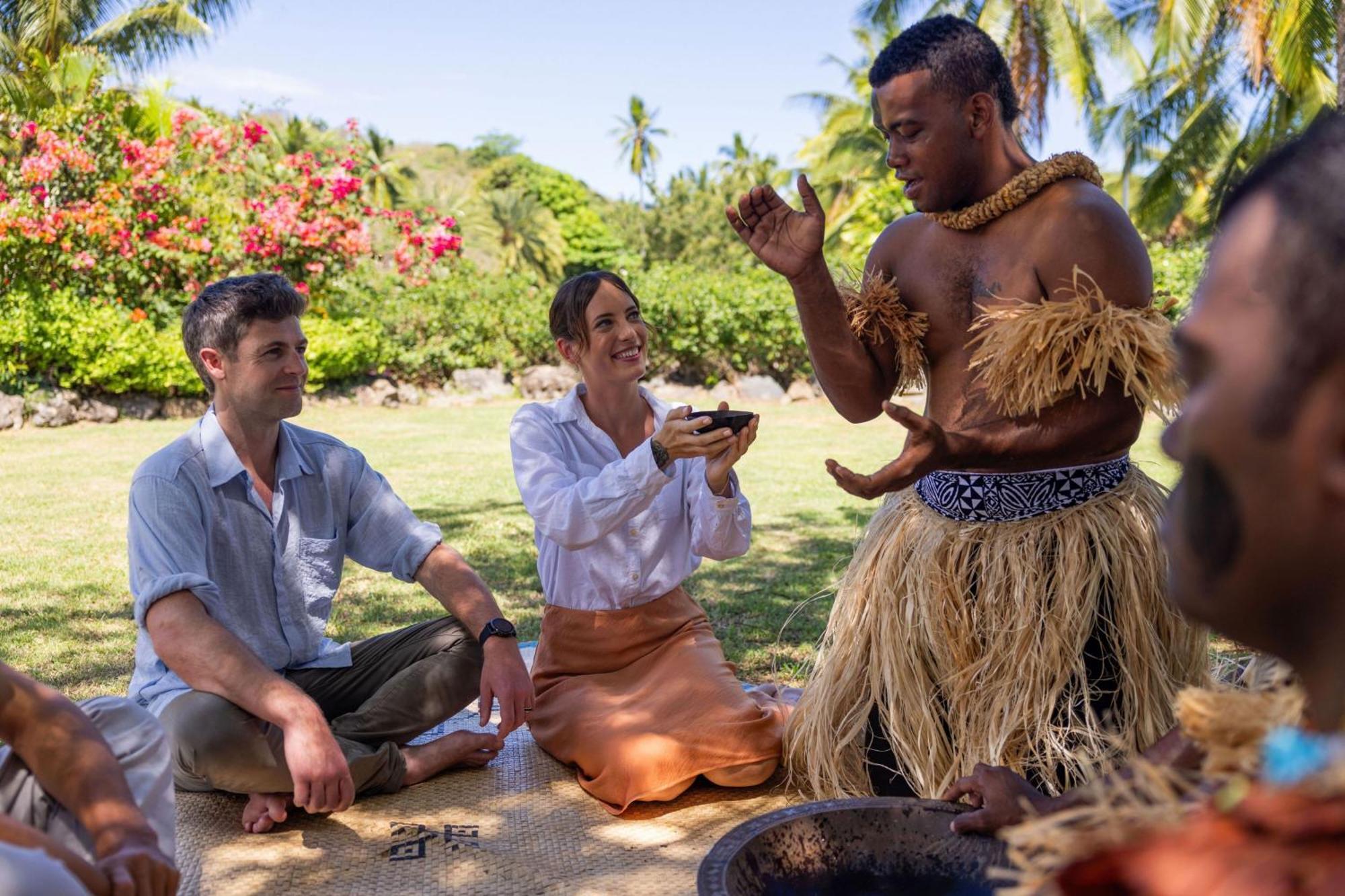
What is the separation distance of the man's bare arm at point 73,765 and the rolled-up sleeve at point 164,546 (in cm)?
94

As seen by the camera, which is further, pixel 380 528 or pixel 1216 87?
pixel 1216 87

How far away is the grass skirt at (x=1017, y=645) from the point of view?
8.81 ft

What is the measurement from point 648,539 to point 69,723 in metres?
1.84

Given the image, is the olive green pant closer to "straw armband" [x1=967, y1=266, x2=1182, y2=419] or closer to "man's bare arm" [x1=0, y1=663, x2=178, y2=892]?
"man's bare arm" [x1=0, y1=663, x2=178, y2=892]

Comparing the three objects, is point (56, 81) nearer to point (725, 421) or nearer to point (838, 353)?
point (725, 421)

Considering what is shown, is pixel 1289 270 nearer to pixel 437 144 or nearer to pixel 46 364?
pixel 46 364

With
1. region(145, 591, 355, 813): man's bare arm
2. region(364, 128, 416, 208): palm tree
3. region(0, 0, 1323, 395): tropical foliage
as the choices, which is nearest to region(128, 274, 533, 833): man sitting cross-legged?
region(145, 591, 355, 813): man's bare arm

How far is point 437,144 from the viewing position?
97312 millimetres

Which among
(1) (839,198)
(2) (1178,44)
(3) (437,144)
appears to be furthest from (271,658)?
(3) (437,144)

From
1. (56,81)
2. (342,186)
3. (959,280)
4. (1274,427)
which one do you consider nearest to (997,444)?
(959,280)

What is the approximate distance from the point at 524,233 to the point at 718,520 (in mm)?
43585

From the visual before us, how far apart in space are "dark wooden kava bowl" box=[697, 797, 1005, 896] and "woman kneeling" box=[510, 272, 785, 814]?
1.19 m

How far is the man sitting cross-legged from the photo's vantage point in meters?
2.78

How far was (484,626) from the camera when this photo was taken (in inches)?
126
